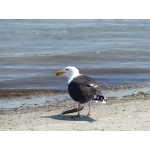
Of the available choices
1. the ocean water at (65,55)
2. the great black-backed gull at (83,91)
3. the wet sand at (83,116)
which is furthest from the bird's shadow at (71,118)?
the ocean water at (65,55)

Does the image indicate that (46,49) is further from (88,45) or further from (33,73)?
(33,73)

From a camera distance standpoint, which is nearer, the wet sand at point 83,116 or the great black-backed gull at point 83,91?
the wet sand at point 83,116

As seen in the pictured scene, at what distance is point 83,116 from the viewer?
600 cm

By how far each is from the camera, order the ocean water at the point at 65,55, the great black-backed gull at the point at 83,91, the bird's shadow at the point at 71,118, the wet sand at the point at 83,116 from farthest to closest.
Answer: the ocean water at the point at 65,55 < the bird's shadow at the point at 71,118 < the great black-backed gull at the point at 83,91 < the wet sand at the point at 83,116

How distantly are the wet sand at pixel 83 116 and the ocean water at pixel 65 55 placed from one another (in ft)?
4.35

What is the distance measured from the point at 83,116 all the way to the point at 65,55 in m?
7.56

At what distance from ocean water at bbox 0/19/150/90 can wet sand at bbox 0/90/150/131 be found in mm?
1326

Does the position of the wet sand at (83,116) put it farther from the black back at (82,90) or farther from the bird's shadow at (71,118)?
the black back at (82,90)

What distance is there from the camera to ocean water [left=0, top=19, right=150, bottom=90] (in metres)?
9.82

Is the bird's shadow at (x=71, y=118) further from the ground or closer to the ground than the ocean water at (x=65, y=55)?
closer to the ground

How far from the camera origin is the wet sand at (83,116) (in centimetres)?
519

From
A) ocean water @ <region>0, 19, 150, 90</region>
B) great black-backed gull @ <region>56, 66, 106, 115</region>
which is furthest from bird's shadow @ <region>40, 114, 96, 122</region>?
ocean water @ <region>0, 19, 150, 90</region>

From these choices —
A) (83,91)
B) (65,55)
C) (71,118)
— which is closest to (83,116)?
(71,118)

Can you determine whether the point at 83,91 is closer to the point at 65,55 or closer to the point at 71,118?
the point at 71,118
